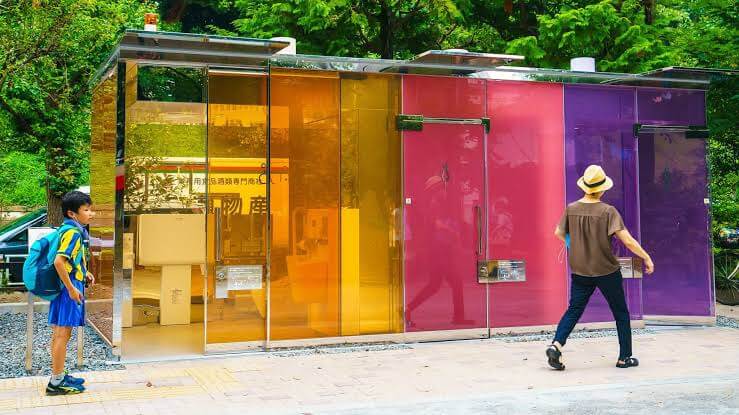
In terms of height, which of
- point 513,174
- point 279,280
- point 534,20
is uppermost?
point 534,20

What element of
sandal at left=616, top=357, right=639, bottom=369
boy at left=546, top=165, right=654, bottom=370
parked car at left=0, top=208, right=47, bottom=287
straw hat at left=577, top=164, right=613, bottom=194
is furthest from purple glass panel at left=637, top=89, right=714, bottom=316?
parked car at left=0, top=208, right=47, bottom=287

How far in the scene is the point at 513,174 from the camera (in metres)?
10.1

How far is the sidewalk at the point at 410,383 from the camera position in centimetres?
640

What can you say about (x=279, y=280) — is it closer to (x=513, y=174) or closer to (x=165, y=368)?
(x=165, y=368)

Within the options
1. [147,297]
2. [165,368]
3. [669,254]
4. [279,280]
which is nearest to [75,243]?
[165,368]

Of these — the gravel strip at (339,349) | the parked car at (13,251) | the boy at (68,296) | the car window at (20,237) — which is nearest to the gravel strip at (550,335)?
the gravel strip at (339,349)

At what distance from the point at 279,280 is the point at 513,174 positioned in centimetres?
329

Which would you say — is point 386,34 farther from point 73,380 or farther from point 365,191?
point 73,380

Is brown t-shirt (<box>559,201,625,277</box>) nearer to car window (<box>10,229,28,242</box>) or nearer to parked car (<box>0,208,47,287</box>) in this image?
parked car (<box>0,208,47,287</box>)

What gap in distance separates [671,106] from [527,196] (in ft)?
8.36

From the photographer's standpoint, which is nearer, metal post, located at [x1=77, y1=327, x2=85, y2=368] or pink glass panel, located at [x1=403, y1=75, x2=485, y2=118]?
metal post, located at [x1=77, y1=327, x2=85, y2=368]

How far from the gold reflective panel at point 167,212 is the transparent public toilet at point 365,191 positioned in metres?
0.03

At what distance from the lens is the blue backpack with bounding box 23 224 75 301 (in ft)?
21.9

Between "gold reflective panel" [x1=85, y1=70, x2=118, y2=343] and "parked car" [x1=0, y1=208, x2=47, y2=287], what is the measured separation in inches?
227
